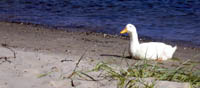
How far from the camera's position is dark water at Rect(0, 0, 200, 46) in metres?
10.3

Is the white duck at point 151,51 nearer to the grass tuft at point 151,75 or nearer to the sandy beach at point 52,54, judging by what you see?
the sandy beach at point 52,54

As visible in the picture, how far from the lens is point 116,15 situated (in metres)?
12.5

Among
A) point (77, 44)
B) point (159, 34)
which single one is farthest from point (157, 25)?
point (77, 44)

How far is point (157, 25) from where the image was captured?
1091cm

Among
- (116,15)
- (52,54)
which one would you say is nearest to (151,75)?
(52,54)

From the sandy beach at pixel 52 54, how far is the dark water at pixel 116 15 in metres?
1.07

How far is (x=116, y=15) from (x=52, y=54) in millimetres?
6602

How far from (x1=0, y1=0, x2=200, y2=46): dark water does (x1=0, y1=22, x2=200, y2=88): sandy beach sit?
1068mm

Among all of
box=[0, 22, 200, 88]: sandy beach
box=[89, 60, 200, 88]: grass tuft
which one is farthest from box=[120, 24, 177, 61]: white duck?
box=[89, 60, 200, 88]: grass tuft

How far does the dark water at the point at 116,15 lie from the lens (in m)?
10.3

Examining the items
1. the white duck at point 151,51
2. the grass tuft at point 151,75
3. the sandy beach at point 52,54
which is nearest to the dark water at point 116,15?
the sandy beach at point 52,54

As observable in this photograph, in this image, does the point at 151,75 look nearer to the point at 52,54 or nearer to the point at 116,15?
the point at 52,54

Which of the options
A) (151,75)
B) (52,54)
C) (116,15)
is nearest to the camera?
(151,75)

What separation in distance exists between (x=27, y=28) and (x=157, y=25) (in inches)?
155
